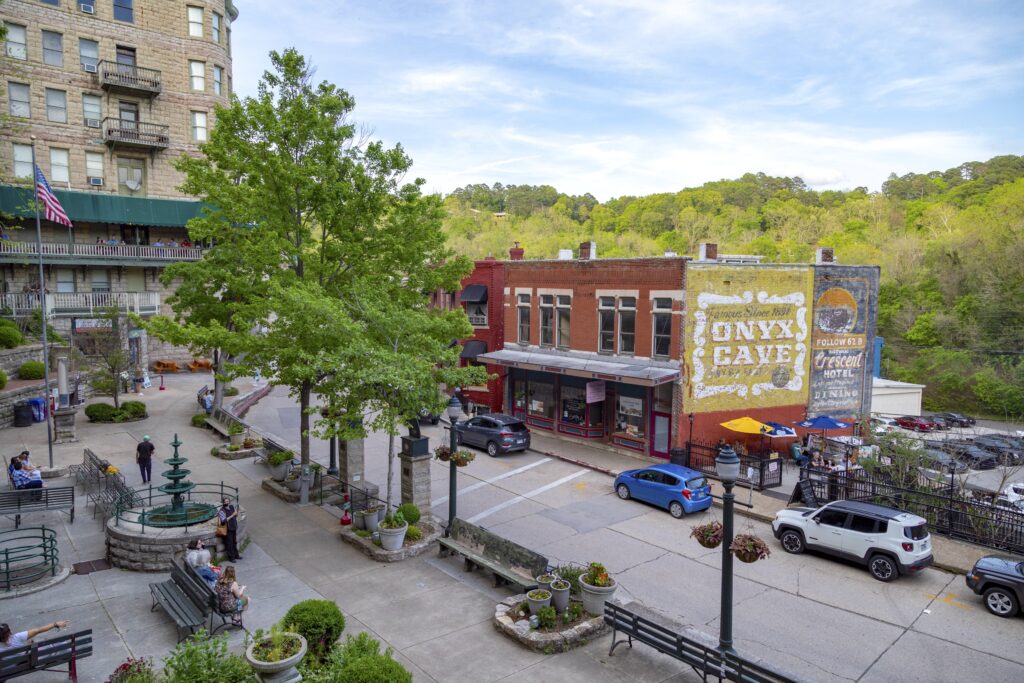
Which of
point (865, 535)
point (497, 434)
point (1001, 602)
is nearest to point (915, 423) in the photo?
point (497, 434)

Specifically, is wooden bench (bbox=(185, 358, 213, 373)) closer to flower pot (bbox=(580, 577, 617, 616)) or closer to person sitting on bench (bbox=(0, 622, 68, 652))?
person sitting on bench (bbox=(0, 622, 68, 652))

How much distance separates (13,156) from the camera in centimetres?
3969

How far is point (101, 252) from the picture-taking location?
41.9 metres

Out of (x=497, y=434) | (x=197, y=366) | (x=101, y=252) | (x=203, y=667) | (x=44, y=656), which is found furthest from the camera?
(x=197, y=366)

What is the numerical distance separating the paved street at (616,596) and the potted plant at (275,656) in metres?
2.30

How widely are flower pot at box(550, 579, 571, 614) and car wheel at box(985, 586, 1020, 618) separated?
9.13 metres

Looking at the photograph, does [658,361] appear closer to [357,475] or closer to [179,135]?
[357,475]

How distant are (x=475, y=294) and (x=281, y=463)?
1663 centimetres

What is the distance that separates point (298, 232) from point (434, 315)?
4.70m

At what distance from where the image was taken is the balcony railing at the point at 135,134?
41.5 meters

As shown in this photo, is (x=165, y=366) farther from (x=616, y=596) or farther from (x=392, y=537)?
(x=616, y=596)

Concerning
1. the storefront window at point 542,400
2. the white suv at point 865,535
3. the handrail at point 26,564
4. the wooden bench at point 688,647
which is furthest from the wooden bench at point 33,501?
the storefront window at point 542,400

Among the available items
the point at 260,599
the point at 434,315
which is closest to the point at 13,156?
the point at 434,315

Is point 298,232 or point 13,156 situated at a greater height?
point 13,156
